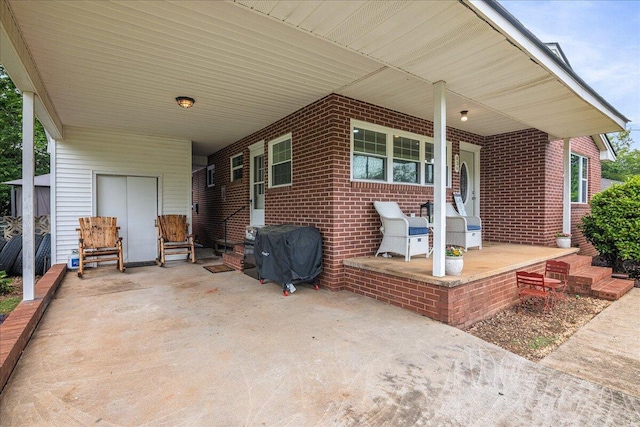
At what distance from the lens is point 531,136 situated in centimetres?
664

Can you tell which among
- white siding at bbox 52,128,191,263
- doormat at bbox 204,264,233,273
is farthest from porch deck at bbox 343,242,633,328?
white siding at bbox 52,128,191,263

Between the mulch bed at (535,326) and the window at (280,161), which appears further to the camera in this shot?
the window at (280,161)

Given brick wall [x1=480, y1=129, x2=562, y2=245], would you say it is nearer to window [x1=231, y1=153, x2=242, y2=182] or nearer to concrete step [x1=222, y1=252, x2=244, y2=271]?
concrete step [x1=222, y1=252, x2=244, y2=271]

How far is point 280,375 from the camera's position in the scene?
2.25 metres

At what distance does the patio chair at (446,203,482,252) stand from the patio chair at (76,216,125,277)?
633cm

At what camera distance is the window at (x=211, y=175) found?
9547mm

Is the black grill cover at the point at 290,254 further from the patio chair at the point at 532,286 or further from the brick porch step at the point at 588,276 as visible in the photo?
the brick porch step at the point at 588,276

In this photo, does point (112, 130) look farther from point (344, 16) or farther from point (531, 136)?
point (531, 136)

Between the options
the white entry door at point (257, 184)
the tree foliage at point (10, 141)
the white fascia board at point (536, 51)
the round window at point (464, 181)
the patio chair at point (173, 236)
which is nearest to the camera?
the white fascia board at point (536, 51)

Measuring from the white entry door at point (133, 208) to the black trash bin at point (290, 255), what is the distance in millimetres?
3890

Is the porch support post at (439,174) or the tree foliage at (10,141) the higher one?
the tree foliage at (10,141)

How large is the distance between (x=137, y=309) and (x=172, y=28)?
123 inches

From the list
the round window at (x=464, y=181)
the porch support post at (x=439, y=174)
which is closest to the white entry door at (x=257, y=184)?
the porch support post at (x=439, y=174)

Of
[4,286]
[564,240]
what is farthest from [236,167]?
[564,240]
